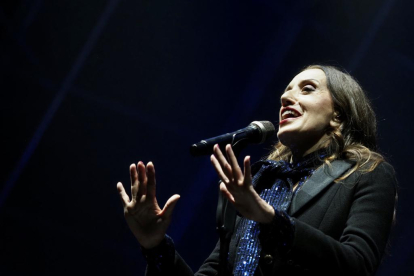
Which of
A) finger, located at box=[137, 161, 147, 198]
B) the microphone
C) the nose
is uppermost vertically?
the nose

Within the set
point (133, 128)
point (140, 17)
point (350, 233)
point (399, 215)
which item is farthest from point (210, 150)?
point (399, 215)

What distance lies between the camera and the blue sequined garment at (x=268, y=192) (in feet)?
5.24

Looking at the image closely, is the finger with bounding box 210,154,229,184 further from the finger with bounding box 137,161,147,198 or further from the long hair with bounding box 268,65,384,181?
the long hair with bounding box 268,65,384,181

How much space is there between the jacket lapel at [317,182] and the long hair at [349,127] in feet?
0.14

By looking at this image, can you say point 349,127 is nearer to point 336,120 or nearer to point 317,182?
point 336,120

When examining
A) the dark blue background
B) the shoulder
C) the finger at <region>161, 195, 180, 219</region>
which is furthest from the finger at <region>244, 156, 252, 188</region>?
the dark blue background

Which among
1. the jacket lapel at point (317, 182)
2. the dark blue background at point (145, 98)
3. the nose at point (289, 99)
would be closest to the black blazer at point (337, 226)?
the jacket lapel at point (317, 182)

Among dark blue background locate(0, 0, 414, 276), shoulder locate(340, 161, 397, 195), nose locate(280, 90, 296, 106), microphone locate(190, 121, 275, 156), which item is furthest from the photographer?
dark blue background locate(0, 0, 414, 276)

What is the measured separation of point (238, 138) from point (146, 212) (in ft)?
1.27

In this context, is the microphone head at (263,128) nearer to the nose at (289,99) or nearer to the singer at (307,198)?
the singer at (307,198)

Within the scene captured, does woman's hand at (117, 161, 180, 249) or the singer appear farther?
woman's hand at (117, 161, 180, 249)

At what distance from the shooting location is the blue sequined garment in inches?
62.9

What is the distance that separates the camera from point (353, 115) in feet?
6.36

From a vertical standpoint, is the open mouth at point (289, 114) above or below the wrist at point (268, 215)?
above
